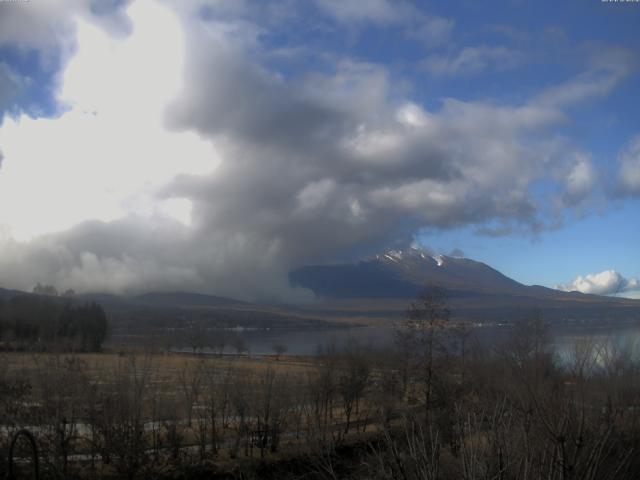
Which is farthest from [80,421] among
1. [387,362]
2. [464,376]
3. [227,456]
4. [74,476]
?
[387,362]

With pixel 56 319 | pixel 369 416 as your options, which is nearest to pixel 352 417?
pixel 369 416

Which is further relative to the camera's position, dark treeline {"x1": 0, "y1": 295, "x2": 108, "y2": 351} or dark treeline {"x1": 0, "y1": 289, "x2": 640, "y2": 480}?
A: dark treeline {"x1": 0, "y1": 295, "x2": 108, "y2": 351}

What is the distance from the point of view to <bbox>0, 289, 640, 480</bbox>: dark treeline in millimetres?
9812

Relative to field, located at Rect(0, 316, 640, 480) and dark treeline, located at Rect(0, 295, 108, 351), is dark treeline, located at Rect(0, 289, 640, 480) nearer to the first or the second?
field, located at Rect(0, 316, 640, 480)

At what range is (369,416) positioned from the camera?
4144cm

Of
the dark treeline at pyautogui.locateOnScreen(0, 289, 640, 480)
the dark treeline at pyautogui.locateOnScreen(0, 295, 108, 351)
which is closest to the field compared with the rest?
the dark treeline at pyautogui.locateOnScreen(0, 289, 640, 480)

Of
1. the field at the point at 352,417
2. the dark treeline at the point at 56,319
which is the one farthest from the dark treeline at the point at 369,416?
the dark treeline at the point at 56,319

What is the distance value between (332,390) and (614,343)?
76.2 ft

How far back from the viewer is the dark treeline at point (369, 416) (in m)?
9.81

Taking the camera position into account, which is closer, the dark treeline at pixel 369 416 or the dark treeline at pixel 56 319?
the dark treeline at pixel 369 416

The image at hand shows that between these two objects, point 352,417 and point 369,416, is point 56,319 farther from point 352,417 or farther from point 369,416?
point 369,416

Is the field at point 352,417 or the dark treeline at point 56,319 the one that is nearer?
the field at point 352,417

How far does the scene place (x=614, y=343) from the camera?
19.6 metres

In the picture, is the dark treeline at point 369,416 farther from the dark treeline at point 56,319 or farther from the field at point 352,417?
the dark treeline at point 56,319
